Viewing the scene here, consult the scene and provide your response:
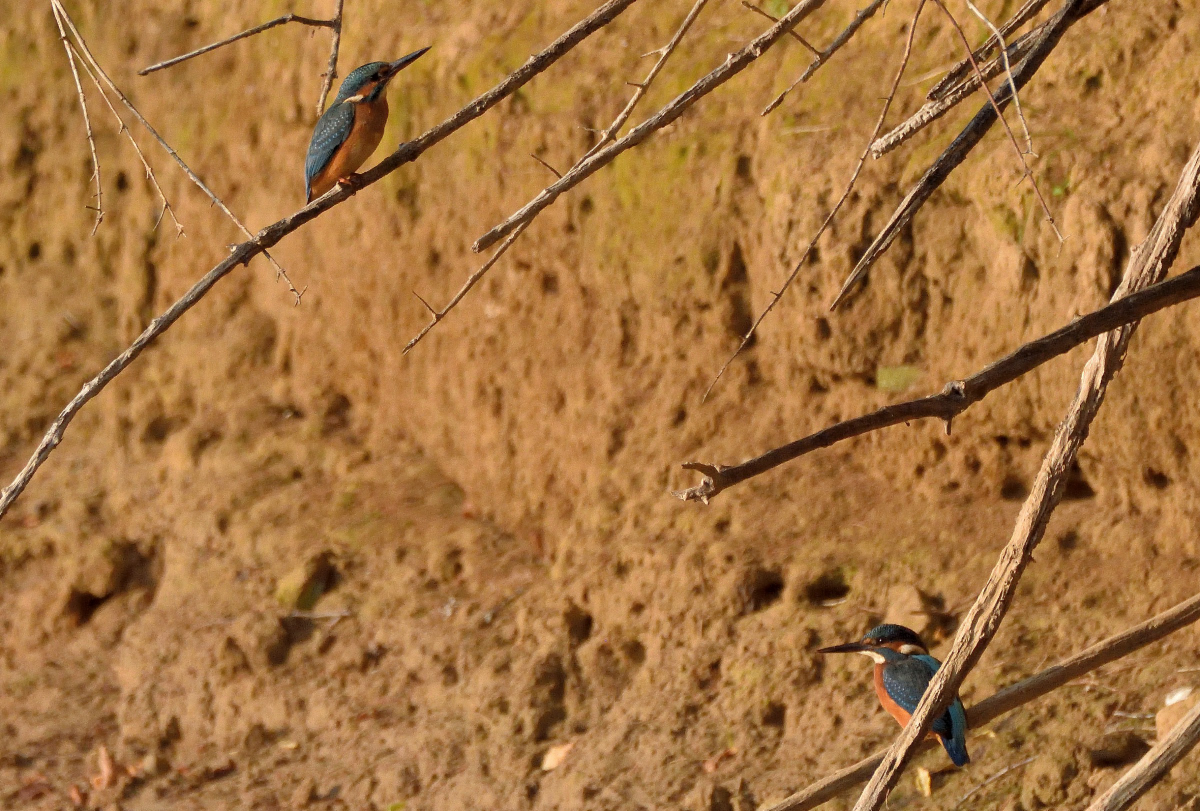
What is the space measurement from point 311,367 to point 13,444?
1.93 m

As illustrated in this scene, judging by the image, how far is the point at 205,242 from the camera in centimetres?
809

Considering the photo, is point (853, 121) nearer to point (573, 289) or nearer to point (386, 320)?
point (573, 289)

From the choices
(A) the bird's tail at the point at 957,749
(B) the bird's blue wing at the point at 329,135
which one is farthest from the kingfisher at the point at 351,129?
(A) the bird's tail at the point at 957,749

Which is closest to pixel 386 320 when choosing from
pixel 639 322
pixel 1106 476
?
pixel 639 322

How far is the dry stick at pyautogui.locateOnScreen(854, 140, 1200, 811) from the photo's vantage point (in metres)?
2.44

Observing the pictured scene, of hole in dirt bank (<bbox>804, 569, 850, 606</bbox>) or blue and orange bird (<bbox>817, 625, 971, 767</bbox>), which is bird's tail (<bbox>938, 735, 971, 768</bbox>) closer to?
blue and orange bird (<bbox>817, 625, 971, 767</bbox>)

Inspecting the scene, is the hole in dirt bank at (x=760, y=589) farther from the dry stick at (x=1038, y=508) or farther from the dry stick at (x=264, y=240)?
the dry stick at (x=264, y=240)

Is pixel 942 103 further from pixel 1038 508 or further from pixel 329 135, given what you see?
pixel 329 135

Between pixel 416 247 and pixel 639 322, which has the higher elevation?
pixel 416 247

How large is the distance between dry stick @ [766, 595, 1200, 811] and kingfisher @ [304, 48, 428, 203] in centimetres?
214

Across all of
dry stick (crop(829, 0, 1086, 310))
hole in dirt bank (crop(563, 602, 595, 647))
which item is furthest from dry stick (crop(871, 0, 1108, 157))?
hole in dirt bank (crop(563, 602, 595, 647))

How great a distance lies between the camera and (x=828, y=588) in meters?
5.30

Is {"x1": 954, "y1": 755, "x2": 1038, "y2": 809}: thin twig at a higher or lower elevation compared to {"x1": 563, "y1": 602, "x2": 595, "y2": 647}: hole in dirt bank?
lower

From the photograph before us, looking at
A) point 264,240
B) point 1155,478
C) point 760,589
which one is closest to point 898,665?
point 760,589
